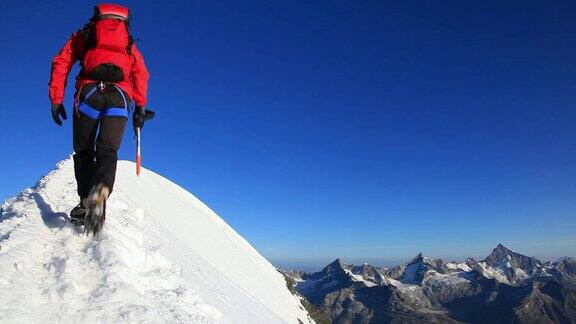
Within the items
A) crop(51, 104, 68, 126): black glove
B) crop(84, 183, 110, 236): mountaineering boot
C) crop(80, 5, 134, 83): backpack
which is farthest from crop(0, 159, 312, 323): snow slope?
crop(80, 5, 134, 83): backpack

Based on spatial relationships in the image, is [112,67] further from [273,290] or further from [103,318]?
[273,290]

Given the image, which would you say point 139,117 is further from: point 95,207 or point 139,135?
point 95,207

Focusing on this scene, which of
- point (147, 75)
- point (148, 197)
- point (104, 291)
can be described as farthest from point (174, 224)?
point (104, 291)

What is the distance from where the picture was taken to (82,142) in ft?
23.9

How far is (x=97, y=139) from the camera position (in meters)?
7.21

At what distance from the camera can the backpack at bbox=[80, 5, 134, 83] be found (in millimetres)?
7113

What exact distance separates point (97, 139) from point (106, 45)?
1527 mm

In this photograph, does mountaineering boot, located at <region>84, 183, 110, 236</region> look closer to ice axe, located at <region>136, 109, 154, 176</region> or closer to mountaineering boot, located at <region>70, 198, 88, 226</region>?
Answer: mountaineering boot, located at <region>70, 198, 88, 226</region>

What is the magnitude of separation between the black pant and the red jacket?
32cm

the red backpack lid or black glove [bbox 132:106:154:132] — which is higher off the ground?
the red backpack lid

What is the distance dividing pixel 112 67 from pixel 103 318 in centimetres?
395

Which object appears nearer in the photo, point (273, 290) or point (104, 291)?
point (104, 291)

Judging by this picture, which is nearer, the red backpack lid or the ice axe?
the red backpack lid

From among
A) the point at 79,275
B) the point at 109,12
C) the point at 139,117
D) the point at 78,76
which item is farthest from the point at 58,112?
the point at 79,275
